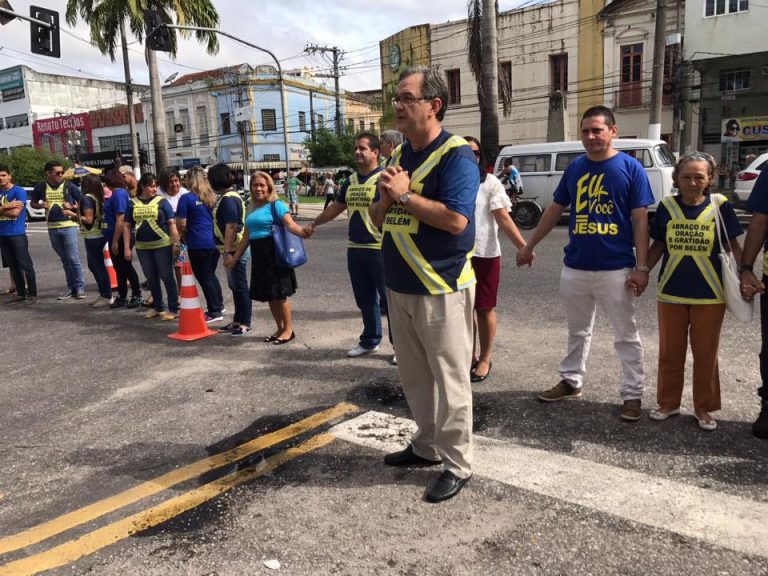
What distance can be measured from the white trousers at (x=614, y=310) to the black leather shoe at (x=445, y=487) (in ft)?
4.43

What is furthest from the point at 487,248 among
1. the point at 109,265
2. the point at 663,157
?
the point at 663,157

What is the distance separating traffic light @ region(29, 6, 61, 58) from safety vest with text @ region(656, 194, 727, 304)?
52.5 feet

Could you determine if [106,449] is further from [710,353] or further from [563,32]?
[563,32]

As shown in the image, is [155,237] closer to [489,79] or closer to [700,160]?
[700,160]

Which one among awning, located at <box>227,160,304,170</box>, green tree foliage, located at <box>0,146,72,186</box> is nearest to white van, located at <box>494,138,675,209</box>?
awning, located at <box>227,160,304,170</box>

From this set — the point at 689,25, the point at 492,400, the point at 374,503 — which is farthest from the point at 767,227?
the point at 689,25

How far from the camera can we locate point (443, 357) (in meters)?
2.82

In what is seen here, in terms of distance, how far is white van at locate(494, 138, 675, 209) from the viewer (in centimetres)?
1371

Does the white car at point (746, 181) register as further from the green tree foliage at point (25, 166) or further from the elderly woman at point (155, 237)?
the green tree foliage at point (25, 166)

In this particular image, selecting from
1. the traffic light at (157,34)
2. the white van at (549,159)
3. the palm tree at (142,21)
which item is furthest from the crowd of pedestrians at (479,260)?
the palm tree at (142,21)

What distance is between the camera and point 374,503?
2783mm

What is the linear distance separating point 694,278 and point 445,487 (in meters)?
1.81

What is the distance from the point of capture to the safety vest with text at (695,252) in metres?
3.31

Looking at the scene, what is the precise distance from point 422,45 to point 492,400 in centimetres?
3187
